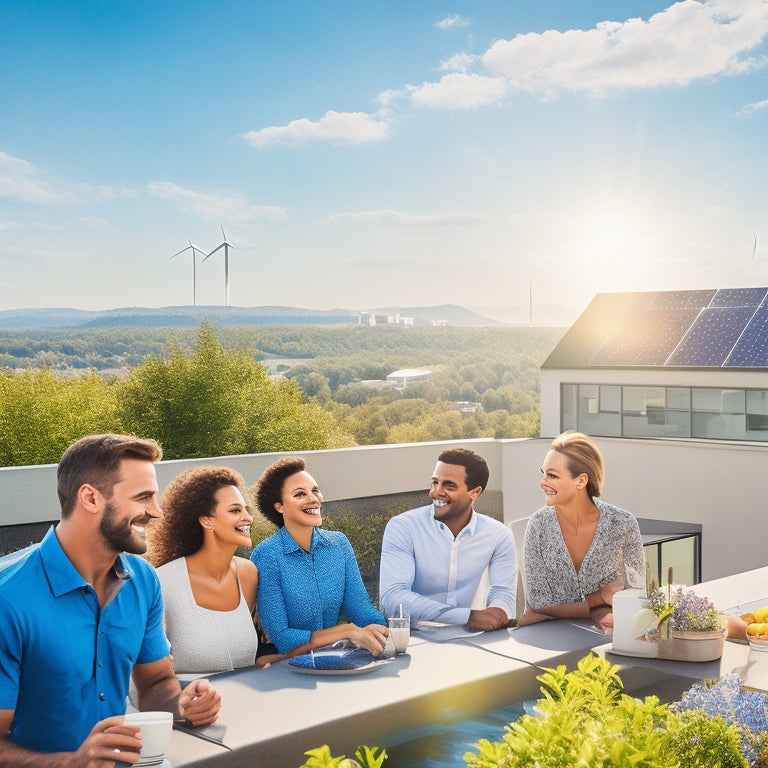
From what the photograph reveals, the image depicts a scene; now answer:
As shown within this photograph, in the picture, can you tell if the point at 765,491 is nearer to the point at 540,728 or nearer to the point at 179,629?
the point at 179,629

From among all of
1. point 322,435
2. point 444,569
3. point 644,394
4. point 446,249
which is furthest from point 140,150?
point 444,569

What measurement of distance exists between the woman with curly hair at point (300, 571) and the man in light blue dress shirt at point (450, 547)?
1.50ft

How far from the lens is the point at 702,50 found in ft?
196

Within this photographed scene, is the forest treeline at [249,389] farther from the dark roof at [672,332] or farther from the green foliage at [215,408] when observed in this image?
the dark roof at [672,332]

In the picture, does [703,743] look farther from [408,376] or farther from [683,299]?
[408,376]

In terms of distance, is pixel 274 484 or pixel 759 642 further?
pixel 274 484

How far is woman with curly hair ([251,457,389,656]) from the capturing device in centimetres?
338

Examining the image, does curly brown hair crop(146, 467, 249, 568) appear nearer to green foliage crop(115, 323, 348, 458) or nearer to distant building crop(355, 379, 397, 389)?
green foliage crop(115, 323, 348, 458)

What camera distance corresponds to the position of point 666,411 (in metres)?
17.4

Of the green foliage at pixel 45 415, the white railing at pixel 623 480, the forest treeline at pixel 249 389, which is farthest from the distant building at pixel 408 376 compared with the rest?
the white railing at pixel 623 480

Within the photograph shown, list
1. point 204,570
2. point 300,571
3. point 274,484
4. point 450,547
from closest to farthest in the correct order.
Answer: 1. point 204,570
2. point 300,571
3. point 274,484
4. point 450,547

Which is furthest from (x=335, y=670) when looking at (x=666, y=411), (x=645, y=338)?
(x=645, y=338)

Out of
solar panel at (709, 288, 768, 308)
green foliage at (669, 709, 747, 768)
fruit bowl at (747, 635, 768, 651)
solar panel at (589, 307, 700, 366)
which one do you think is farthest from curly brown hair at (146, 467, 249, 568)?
solar panel at (709, 288, 768, 308)

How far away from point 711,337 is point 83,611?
17.4 metres
